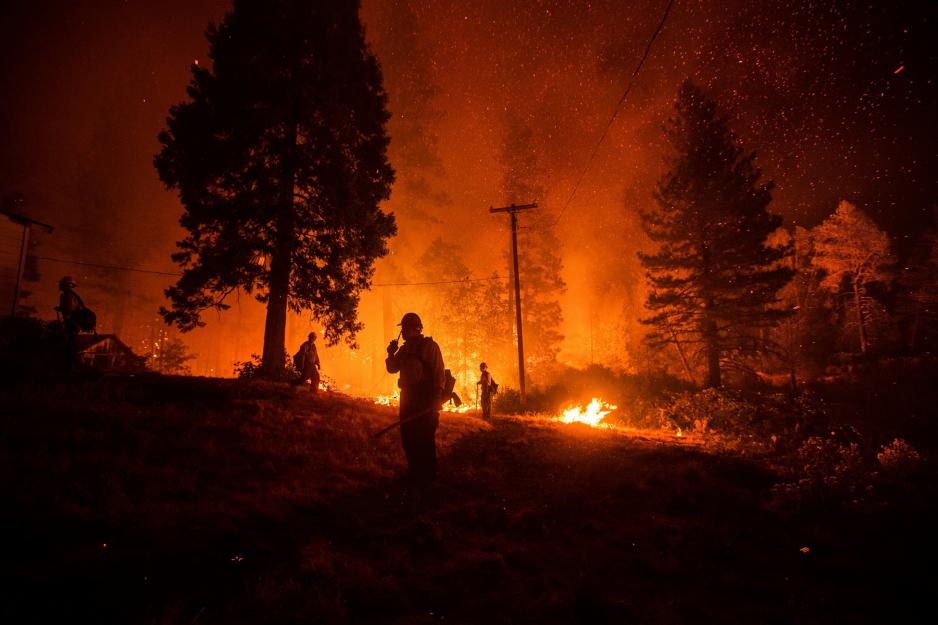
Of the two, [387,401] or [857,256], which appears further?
[857,256]

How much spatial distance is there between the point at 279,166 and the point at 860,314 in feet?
146

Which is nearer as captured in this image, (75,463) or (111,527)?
(111,527)

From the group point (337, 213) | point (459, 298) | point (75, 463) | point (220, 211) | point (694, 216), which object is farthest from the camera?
point (459, 298)

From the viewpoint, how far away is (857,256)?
34375 mm

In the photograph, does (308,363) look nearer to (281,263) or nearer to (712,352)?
(281,263)

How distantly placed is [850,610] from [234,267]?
578 inches

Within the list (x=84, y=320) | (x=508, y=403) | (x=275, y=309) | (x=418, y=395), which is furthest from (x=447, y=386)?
(x=508, y=403)

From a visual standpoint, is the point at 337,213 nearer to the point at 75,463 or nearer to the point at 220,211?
the point at 220,211

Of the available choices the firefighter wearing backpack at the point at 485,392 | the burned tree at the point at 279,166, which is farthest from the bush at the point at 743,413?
the burned tree at the point at 279,166

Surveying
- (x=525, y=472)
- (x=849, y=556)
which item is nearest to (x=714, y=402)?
(x=525, y=472)

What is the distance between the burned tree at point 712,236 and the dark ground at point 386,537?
14.8 metres

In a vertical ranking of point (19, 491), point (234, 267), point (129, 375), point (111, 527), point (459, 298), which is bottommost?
point (111, 527)

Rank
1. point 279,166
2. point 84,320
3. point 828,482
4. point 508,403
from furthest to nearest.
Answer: point 508,403 < point 279,166 < point 84,320 < point 828,482

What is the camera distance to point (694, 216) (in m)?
21.3
